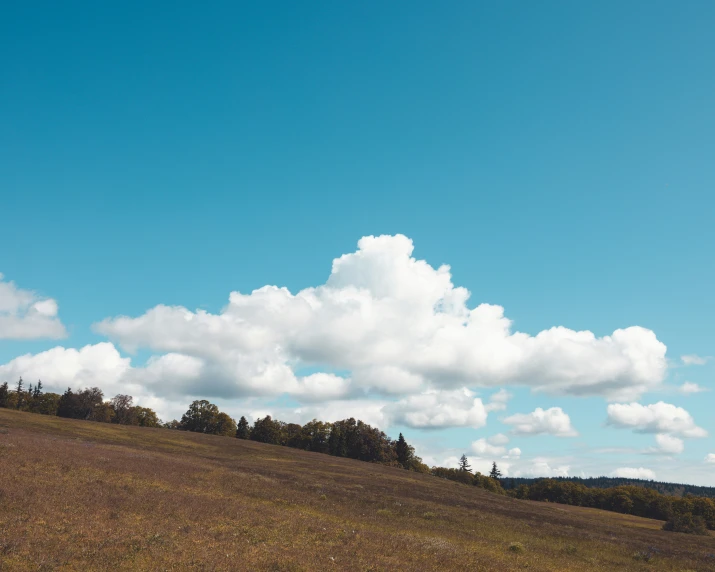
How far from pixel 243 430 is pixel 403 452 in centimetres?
5632

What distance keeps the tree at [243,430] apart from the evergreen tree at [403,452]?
5200 centimetres

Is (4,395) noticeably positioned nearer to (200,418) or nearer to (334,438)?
(200,418)

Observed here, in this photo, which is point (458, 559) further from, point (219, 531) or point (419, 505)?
point (419, 505)

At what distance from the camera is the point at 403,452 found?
497ft

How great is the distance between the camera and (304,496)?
123 feet

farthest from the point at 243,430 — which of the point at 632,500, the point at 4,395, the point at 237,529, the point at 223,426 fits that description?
the point at 237,529

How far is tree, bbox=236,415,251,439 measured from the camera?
15738 centimetres

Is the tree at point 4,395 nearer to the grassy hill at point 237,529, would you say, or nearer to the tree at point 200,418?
the tree at point 200,418

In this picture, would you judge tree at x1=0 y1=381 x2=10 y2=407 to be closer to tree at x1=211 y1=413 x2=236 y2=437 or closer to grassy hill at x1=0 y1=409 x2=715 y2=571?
tree at x1=211 y1=413 x2=236 y2=437

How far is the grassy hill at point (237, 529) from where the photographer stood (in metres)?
18.0

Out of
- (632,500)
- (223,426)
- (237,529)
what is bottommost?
(632,500)

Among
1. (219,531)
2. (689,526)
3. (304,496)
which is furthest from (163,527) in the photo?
(689,526)

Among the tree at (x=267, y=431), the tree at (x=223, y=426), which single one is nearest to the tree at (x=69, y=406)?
the tree at (x=223, y=426)

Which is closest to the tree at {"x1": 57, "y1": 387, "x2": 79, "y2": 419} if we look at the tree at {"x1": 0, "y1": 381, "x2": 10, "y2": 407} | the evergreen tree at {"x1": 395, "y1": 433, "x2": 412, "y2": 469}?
the tree at {"x1": 0, "y1": 381, "x2": 10, "y2": 407}
